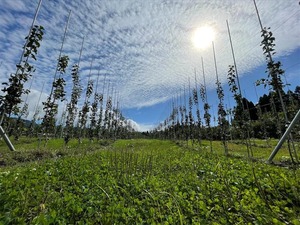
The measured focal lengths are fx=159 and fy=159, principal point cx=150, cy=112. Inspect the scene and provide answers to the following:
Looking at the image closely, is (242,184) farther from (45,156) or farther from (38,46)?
(45,156)

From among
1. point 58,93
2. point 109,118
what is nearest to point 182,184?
point 58,93

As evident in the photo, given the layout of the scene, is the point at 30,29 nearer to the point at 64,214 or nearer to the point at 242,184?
the point at 64,214

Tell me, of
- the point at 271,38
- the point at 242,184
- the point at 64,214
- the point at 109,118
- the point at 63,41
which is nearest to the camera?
the point at 64,214

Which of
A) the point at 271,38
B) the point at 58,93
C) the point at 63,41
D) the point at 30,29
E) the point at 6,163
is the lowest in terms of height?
the point at 6,163

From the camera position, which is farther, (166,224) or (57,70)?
(57,70)

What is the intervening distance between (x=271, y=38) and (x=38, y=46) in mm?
11324

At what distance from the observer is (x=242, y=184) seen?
398 centimetres

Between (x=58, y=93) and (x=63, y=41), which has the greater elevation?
(x=63, y=41)

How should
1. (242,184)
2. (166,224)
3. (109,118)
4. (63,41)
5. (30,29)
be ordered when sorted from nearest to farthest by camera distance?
(166,224)
(242,184)
(30,29)
(63,41)
(109,118)

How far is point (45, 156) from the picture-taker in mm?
10375

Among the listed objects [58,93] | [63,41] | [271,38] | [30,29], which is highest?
[63,41]

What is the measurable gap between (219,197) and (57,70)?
12482 millimetres

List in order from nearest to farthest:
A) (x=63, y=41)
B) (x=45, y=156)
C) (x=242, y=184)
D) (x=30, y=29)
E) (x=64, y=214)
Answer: (x=64, y=214) < (x=242, y=184) < (x=30, y=29) < (x=45, y=156) < (x=63, y=41)

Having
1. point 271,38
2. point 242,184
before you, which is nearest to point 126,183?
point 242,184
